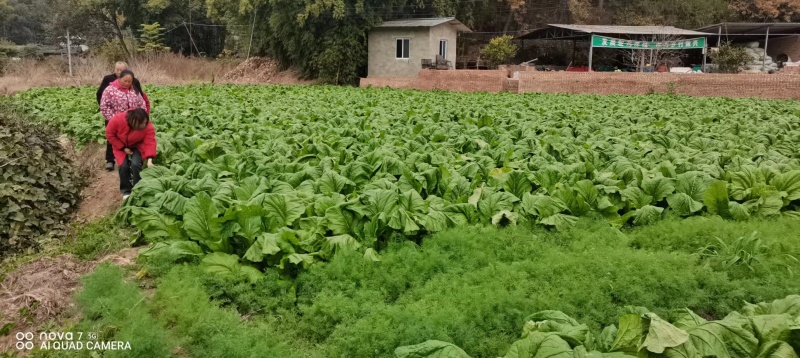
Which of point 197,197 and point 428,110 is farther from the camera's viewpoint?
point 428,110

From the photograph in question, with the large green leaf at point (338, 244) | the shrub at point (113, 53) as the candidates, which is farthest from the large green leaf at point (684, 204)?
the shrub at point (113, 53)

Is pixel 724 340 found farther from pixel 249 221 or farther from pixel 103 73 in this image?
pixel 103 73

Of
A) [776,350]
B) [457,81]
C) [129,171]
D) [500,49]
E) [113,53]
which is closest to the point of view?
[776,350]

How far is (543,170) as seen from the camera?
727cm

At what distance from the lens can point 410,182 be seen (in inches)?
269

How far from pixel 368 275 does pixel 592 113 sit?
37.7 ft

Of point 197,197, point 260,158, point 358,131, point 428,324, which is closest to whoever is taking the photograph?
point 428,324

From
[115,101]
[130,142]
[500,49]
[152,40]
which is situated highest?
[152,40]

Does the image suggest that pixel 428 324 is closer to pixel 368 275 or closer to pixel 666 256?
pixel 368 275

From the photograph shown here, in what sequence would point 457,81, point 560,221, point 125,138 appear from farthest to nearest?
point 457,81, point 125,138, point 560,221

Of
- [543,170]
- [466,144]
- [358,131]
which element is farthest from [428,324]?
[358,131]

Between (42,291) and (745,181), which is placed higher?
(745,181)

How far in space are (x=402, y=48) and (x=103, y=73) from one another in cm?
1682

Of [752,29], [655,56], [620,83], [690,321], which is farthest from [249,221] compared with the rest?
[752,29]
